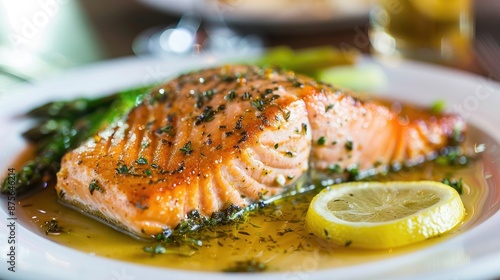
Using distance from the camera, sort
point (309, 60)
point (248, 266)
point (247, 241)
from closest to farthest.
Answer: point (248, 266)
point (247, 241)
point (309, 60)

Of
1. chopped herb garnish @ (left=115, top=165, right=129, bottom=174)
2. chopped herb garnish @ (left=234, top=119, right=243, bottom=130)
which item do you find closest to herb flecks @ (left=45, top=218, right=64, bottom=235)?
chopped herb garnish @ (left=115, top=165, right=129, bottom=174)

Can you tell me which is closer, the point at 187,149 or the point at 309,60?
the point at 187,149

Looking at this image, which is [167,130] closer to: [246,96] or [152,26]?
[246,96]

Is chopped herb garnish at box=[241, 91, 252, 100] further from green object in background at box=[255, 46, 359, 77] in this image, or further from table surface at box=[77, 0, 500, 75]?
table surface at box=[77, 0, 500, 75]

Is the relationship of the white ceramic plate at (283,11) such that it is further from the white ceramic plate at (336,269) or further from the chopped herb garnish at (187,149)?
the chopped herb garnish at (187,149)

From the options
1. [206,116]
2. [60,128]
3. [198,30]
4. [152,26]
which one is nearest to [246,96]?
[206,116]

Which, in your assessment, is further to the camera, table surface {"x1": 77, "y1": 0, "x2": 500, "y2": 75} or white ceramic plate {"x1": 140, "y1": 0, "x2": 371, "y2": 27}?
table surface {"x1": 77, "y1": 0, "x2": 500, "y2": 75}
